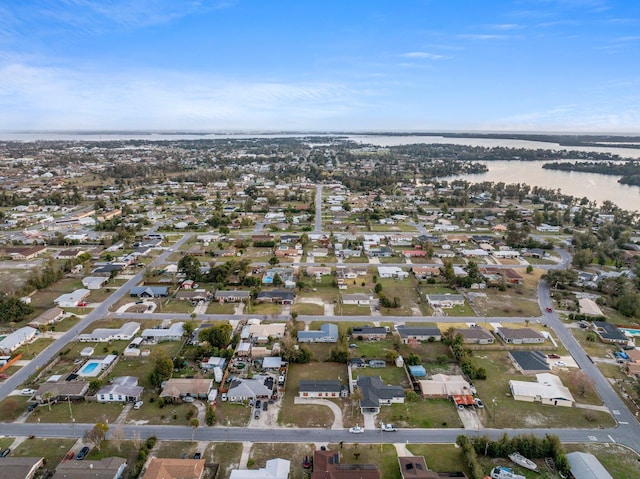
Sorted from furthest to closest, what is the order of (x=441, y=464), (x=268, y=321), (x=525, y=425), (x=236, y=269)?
(x=236, y=269) → (x=268, y=321) → (x=525, y=425) → (x=441, y=464)

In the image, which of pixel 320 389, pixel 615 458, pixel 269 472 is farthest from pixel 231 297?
pixel 615 458

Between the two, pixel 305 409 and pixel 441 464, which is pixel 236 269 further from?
pixel 441 464

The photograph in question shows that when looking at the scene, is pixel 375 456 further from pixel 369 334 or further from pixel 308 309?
pixel 308 309

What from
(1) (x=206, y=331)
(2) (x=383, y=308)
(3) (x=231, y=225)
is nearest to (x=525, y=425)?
(2) (x=383, y=308)

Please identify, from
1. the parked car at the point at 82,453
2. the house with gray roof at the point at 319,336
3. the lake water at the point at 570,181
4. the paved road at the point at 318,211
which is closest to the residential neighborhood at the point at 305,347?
the parked car at the point at 82,453

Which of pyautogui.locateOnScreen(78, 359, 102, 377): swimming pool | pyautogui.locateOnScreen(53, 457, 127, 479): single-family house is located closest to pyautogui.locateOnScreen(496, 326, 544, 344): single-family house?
pyautogui.locateOnScreen(53, 457, 127, 479): single-family house

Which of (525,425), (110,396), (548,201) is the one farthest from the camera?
(548,201)

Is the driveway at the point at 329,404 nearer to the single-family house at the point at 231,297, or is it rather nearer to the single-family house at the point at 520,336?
the single-family house at the point at 231,297
